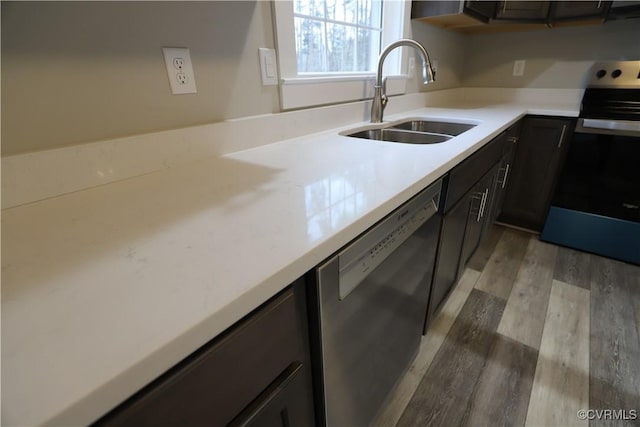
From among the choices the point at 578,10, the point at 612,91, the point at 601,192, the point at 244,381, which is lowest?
the point at 601,192

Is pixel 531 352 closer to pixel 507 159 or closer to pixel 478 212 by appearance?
pixel 478 212

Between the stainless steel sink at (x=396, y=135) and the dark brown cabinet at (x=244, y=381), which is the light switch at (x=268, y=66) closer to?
the stainless steel sink at (x=396, y=135)

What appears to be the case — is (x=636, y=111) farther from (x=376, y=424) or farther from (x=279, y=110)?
(x=376, y=424)

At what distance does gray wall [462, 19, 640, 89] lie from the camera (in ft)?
6.41

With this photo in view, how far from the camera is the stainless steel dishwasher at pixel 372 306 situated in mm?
560

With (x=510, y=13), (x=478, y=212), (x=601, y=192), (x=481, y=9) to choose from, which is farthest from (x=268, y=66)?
(x=601, y=192)

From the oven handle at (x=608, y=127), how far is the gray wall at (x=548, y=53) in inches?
28.6

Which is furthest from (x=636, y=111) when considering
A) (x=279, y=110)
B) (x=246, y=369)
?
(x=246, y=369)

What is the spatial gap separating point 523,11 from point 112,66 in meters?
2.31

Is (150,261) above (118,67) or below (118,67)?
below

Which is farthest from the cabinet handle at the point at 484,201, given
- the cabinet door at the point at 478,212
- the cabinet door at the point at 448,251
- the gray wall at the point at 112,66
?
the gray wall at the point at 112,66

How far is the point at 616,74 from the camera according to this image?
188 cm

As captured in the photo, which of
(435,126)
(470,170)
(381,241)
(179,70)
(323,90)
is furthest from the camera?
(435,126)
